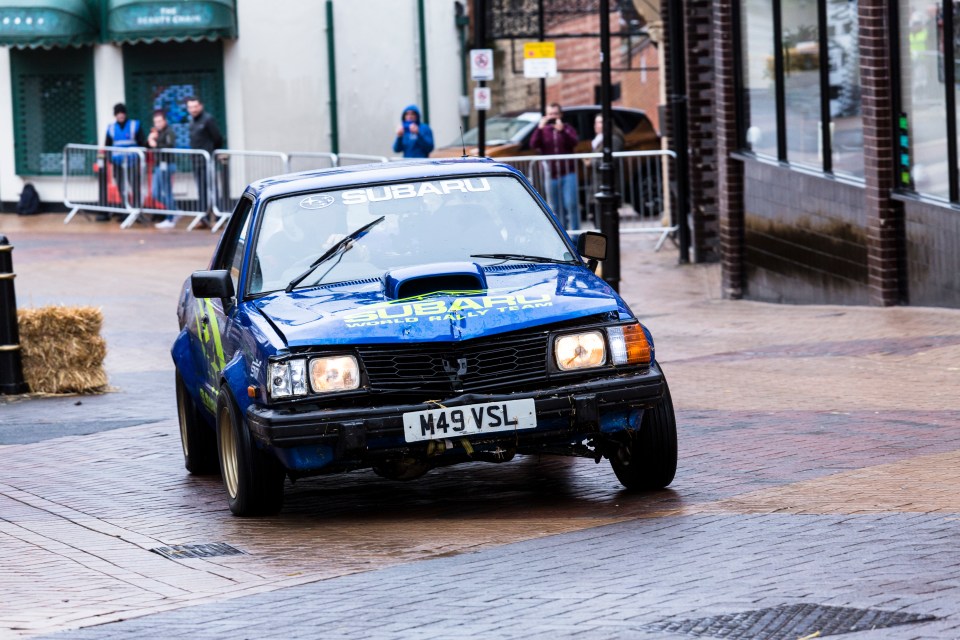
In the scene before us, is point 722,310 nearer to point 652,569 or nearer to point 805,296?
point 805,296

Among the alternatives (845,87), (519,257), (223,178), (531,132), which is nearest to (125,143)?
(223,178)

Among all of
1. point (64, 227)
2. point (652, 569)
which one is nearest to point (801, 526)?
point (652, 569)

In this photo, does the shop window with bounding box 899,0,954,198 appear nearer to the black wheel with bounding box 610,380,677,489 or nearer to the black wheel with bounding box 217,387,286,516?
the black wheel with bounding box 610,380,677,489

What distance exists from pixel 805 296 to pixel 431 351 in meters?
10.9

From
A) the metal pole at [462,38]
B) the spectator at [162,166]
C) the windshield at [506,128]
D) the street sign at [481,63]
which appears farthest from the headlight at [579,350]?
the metal pole at [462,38]

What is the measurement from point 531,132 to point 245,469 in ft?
74.6

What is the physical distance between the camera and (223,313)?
371 inches

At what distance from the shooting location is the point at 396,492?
958 centimetres

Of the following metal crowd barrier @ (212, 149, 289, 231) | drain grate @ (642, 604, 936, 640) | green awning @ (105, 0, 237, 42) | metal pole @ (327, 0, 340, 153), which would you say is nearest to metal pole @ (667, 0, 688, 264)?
metal crowd barrier @ (212, 149, 289, 231)

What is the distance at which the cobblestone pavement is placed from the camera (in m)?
6.64

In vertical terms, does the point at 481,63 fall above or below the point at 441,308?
above

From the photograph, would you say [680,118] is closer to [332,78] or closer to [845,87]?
[845,87]

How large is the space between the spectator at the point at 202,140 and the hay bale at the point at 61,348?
15242 mm

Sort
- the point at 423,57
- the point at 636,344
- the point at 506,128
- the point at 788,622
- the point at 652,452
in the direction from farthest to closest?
the point at 423,57
the point at 506,128
the point at 652,452
the point at 636,344
the point at 788,622
